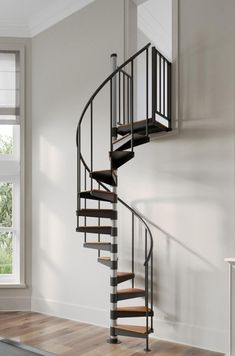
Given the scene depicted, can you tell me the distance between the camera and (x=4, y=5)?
19.2 feet

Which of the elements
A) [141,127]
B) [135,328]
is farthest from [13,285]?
[141,127]

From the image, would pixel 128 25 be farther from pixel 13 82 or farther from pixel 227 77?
pixel 13 82

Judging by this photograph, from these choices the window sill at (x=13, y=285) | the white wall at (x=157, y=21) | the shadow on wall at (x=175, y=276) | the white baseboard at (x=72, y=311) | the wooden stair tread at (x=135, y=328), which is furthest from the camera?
the white wall at (x=157, y=21)

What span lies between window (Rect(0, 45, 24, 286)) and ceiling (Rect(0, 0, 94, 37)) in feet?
0.87

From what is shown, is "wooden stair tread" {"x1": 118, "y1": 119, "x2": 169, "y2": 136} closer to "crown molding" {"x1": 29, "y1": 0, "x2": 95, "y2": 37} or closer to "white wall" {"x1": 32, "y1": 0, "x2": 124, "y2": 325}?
"white wall" {"x1": 32, "y1": 0, "x2": 124, "y2": 325}

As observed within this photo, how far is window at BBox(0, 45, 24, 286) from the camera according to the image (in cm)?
622

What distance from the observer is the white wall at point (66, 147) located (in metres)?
5.49

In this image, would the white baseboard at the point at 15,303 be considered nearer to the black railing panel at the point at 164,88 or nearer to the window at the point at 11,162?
the window at the point at 11,162

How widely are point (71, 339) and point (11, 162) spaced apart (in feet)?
8.36

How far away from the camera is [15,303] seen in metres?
6.09

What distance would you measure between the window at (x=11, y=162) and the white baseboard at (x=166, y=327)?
765mm

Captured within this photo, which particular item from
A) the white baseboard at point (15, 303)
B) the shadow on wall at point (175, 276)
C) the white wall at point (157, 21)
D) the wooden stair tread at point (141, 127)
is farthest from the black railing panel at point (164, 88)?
the white baseboard at point (15, 303)

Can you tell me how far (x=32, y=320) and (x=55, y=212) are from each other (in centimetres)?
134

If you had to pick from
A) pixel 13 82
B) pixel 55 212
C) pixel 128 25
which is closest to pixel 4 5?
pixel 13 82
